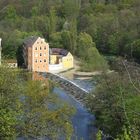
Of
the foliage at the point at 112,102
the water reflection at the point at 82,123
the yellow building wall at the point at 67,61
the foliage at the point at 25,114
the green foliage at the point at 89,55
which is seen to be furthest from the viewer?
the yellow building wall at the point at 67,61

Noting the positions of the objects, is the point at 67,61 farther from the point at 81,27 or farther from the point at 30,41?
the point at 81,27

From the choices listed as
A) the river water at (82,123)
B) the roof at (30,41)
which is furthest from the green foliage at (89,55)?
the river water at (82,123)

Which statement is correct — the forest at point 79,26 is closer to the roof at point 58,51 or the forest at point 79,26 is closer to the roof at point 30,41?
the roof at point 30,41

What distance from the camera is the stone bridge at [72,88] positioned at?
66.2ft

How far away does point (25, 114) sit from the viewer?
10320 mm

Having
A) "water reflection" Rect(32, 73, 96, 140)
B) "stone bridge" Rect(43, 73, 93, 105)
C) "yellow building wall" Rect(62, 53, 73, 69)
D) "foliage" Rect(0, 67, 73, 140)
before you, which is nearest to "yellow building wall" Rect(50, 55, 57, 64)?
"yellow building wall" Rect(62, 53, 73, 69)

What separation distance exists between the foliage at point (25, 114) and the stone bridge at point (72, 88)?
762cm

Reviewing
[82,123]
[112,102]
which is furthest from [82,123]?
[112,102]

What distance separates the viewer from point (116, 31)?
33.8 m

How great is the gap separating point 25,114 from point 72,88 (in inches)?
473

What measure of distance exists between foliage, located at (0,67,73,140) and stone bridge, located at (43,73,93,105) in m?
7.62

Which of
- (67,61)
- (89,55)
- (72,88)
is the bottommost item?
(72,88)

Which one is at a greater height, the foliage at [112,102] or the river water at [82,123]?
the foliage at [112,102]

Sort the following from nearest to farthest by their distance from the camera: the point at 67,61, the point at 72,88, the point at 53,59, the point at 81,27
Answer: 1. the point at 72,88
2. the point at 67,61
3. the point at 53,59
4. the point at 81,27
